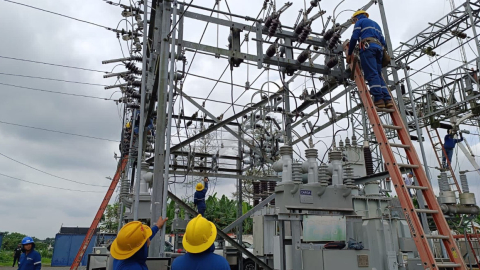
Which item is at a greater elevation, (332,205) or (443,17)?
(443,17)

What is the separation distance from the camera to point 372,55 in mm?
5684

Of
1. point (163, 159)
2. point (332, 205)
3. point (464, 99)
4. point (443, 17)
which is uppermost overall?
point (443, 17)

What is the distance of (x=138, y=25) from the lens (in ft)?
37.1

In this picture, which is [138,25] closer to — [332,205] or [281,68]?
[281,68]

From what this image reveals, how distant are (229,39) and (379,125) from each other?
2.80m

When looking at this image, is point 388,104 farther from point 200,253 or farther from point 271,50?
point 200,253

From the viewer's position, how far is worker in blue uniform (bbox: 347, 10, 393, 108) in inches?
215

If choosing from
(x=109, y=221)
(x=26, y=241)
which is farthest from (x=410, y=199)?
(x=109, y=221)

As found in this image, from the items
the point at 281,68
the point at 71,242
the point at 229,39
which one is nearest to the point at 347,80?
the point at 281,68

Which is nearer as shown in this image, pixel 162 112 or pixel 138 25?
pixel 162 112

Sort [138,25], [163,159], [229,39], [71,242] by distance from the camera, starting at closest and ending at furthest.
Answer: [163,159] → [229,39] → [138,25] → [71,242]

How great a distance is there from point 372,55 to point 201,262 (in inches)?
171

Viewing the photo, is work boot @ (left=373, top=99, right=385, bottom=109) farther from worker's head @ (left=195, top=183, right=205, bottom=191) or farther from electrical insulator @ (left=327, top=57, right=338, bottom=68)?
worker's head @ (left=195, top=183, right=205, bottom=191)

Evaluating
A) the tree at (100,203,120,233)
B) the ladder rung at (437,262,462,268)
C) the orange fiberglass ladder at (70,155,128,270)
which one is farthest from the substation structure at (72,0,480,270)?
the tree at (100,203,120,233)
